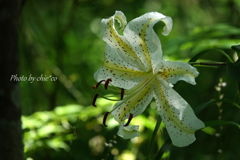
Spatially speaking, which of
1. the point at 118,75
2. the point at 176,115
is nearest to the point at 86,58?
the point at 118,75

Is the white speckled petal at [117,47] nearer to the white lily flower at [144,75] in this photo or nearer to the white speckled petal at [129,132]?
the white lily flower at [144,75]

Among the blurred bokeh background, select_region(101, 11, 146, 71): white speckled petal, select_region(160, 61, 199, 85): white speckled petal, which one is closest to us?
select_region(160, 61, 199, 85): white speckled petal

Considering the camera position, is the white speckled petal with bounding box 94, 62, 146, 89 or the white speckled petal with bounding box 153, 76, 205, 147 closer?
the white speckled petal with bounding box 153, 76, 205, 147

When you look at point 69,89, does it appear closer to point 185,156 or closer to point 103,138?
point 103,138

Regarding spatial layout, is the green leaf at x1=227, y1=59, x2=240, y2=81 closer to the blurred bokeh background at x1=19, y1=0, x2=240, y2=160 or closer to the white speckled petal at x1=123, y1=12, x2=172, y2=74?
the white speckled petal at x1=123, y1=12, x2=172, y2=74

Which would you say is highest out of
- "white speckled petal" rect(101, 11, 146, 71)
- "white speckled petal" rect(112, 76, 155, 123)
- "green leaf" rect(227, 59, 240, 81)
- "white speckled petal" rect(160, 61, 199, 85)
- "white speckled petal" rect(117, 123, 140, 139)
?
"white speckled petal" rect(101, 11, 146, 71)

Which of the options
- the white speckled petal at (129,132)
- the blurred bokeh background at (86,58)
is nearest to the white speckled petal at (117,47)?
the white speckled petal at (129,132)

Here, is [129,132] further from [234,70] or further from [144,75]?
[234,70]

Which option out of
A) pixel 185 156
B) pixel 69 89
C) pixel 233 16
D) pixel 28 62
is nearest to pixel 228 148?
pixel 185 156

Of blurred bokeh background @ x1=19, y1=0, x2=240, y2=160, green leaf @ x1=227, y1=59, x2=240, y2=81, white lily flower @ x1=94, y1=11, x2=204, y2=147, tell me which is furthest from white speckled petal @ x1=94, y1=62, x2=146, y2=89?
blurred bokeh background @ x1=19, y1=0, x2=240, y2=160
